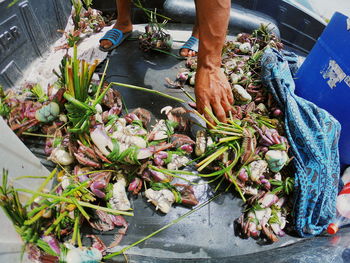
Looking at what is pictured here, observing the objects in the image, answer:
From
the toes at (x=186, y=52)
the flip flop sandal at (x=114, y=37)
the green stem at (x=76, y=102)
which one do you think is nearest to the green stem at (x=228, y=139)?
the green stem at (x=76, y=102)

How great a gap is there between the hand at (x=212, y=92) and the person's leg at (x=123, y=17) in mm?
1022

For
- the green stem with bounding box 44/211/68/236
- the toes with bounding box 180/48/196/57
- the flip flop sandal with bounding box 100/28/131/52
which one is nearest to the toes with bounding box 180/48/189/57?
the toes with bounding box 180/48/196/57

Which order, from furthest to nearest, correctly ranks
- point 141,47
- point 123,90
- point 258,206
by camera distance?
1. point 141,47
2. point 123,90
3. point 258,206

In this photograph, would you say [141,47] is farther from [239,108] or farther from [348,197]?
[348,197]

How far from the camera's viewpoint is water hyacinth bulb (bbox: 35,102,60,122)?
1088 millimetres

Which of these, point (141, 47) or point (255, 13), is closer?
point (141, 47)

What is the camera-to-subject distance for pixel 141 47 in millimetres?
1822

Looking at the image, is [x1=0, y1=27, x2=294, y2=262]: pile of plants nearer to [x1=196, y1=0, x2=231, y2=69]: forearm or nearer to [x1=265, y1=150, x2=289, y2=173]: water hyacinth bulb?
[x1=265, y1=150, x2=289, y2=173]: water hyacinth bulb

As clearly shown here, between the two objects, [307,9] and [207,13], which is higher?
[207,13]

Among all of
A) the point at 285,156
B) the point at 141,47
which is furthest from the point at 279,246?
the point at 141,47

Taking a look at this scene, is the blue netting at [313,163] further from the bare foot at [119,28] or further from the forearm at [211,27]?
the bare foot at [119,28]

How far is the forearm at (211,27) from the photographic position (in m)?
1.01

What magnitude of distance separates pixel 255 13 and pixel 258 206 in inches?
90.7

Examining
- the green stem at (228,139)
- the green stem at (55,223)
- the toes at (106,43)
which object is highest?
the toes at (106,43)
